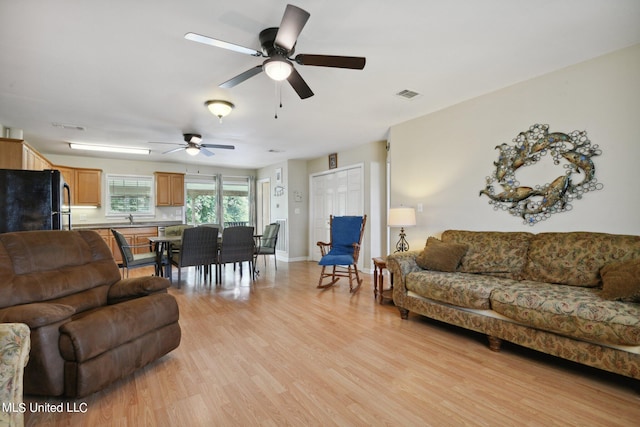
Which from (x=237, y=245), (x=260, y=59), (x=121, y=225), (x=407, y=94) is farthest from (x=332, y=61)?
(x=121, y=225)

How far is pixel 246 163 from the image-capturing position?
780 centimetres

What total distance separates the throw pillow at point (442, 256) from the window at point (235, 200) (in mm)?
6317

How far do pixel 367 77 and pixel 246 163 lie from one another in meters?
5.43

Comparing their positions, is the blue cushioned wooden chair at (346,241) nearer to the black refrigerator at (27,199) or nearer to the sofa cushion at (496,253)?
the sofa cushion at (496,253)

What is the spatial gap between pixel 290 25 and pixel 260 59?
0.93 meters

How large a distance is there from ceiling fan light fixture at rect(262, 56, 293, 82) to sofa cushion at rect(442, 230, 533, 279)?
257 centimetres

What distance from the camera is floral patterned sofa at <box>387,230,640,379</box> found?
1.94m

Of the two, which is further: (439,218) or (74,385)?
(439,218)

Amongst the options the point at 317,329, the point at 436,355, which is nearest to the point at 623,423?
the point at 436,355

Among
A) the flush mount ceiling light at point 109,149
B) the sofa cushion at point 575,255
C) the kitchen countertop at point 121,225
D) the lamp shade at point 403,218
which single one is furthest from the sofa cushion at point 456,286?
the kitchen countertop at point 121,225

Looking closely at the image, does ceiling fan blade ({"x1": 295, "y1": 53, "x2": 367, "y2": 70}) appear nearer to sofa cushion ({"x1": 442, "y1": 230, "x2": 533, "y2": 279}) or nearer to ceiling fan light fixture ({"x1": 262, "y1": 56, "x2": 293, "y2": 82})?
ceiling fan light fixture ({"x1": 262, "y1": 56, "x2": 293, "y2": 82})

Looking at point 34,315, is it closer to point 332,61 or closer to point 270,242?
point 332,61

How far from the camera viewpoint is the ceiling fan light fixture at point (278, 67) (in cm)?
214

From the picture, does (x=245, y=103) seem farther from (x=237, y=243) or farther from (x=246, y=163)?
(x=246, y=163)
